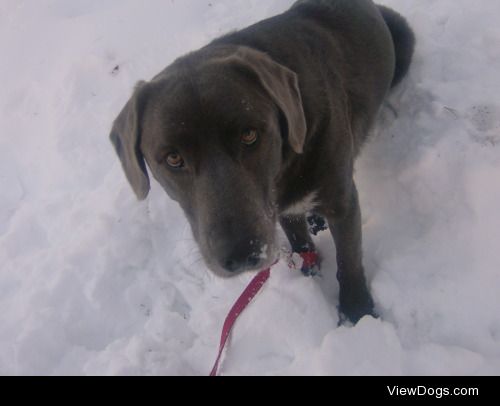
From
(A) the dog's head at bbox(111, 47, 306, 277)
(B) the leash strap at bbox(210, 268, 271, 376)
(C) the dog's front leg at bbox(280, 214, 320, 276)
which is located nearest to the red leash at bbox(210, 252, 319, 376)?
(B) the leash strap at bbox(210, 268, 271, 376)

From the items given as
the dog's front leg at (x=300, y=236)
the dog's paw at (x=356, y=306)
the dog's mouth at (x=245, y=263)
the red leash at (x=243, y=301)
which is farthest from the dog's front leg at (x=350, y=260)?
the dog's mouth at (x=245, y=263)

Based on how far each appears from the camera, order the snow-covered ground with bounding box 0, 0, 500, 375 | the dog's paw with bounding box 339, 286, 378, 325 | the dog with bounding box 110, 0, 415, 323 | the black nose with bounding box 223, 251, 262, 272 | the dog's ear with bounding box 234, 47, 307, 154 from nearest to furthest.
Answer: the black nose with bounding box 223, 251, 262, 272, the dog with bounding box 110, 0, 415, 323, the dog's ear with bounding box 234, 47, 307, 154, the snow-covered ground with bounding box 0, 0, 500, 375, the dog's paw with bounding box 339, 286, 378, 325

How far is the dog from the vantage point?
6.14 ft

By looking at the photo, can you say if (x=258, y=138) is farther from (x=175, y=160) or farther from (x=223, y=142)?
(x=175, y=160)

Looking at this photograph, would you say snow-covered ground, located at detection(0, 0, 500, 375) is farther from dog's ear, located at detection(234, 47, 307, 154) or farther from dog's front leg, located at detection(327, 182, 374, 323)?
dog's ear, located at detection(234, 47, 307, 154)

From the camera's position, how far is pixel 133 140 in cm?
206

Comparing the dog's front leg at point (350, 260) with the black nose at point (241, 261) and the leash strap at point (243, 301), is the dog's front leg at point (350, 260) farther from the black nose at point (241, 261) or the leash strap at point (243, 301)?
the black nose at point (241, 261)

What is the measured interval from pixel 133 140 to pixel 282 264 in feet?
3.74

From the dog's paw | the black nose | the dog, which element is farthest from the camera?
the dog's paw

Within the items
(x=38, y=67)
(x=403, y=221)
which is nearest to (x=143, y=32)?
(x=38, y=67)

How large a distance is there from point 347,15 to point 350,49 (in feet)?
0.78

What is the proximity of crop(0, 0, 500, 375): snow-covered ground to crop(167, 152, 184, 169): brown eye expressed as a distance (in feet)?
3.19

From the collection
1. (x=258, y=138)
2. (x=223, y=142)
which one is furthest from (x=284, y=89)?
(x=223, y=142)
